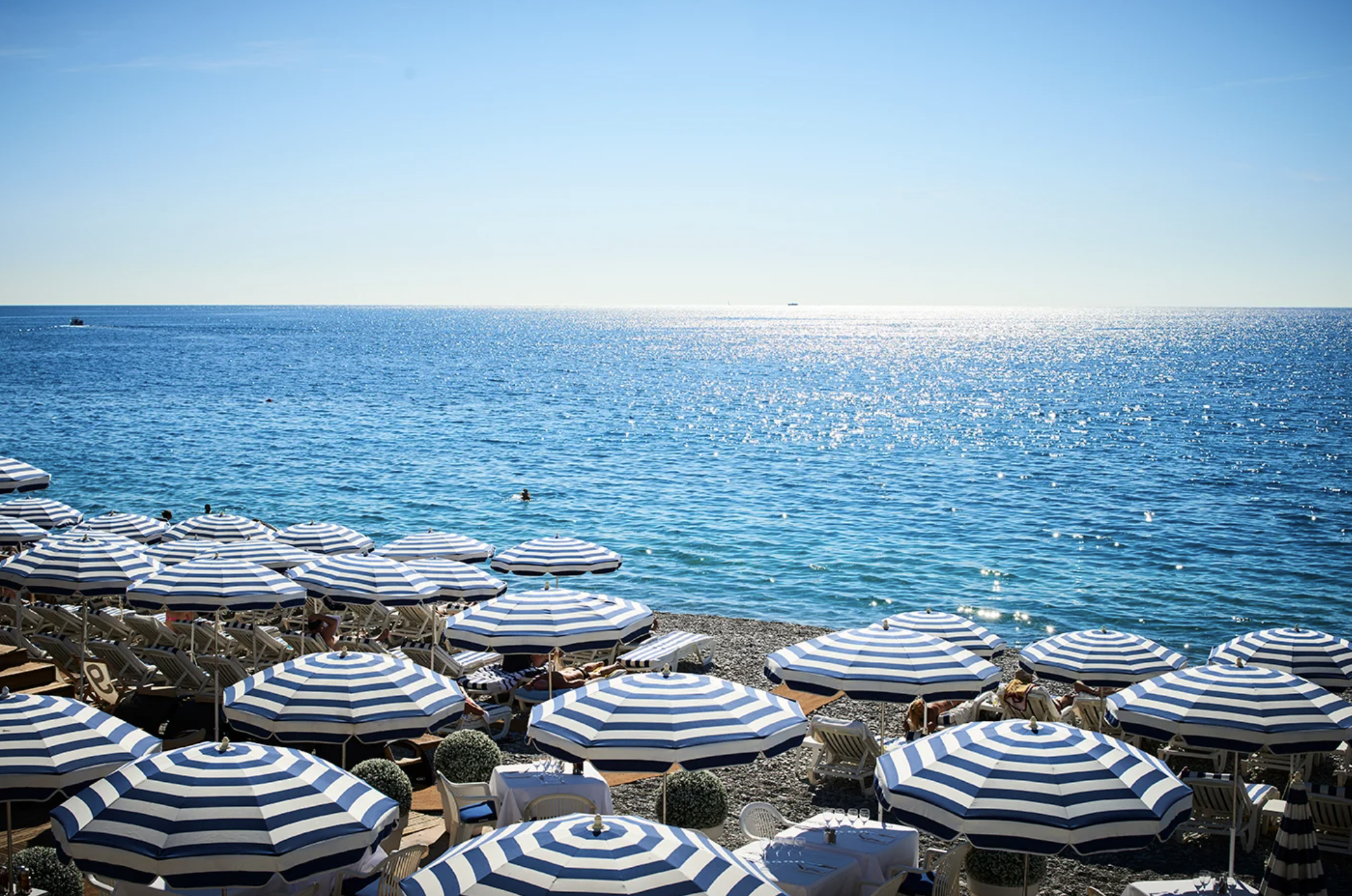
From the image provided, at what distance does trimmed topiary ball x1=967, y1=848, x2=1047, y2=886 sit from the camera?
8852 millimetres

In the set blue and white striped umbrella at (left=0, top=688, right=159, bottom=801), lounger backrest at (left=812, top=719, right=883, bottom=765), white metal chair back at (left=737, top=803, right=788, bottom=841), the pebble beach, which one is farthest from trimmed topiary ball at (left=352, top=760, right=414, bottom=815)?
lounger backrest at (left=812, top=719, right=883, bottom=765)

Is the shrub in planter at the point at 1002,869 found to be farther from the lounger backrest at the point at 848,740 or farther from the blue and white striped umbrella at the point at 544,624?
the blue and white striped umbrella at the point at 544,624

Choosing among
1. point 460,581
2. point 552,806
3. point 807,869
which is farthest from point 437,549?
point 807,869

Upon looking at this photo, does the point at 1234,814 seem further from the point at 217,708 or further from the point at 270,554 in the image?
the point at 270,554

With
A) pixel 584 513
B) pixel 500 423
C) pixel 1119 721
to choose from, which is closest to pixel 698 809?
pixel 1119 721

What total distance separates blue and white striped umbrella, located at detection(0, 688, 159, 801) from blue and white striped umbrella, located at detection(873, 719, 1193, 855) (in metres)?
5.68

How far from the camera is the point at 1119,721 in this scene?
1002cm

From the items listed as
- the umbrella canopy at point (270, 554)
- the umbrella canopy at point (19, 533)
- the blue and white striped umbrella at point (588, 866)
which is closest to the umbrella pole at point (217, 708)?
the umbrella canopy at point (270, 554)

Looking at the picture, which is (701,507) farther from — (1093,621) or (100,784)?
(100,784)

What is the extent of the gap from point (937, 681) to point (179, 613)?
512 inches

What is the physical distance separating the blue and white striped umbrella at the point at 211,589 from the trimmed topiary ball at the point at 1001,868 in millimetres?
8898

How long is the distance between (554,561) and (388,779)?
→ 844cm

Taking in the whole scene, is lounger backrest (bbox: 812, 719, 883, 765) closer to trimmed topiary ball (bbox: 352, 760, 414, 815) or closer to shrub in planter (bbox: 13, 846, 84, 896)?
trimmed topiary ball (bbox: 352, 760, 414, 815)

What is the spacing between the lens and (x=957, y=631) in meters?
13.9
